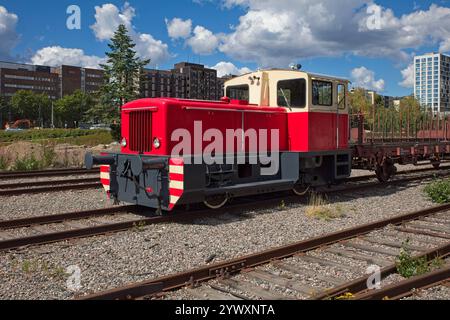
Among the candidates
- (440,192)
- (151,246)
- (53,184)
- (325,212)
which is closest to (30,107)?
(53,184)

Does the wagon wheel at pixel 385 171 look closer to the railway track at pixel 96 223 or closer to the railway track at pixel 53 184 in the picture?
the railway track at pixel 53 184

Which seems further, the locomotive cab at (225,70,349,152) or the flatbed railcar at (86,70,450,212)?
the locomotive cab at (225,70,349,152)

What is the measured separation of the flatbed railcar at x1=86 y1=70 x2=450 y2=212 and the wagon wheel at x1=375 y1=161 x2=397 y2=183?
150 cm

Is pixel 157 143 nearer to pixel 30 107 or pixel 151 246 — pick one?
pixel 151 246

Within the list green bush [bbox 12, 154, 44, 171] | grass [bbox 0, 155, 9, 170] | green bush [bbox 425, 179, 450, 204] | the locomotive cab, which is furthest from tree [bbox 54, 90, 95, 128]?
green bush [bbox 425, 179, 450, 204]

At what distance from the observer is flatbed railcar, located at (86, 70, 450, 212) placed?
8.02 meters

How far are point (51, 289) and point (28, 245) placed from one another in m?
1.99

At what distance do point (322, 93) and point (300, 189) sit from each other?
8.09ft

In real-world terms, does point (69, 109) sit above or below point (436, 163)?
above

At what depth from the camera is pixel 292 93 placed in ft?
33.4

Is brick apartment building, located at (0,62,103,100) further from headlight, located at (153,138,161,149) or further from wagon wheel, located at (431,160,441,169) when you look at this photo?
headlight, located at (153,138,161,149)
